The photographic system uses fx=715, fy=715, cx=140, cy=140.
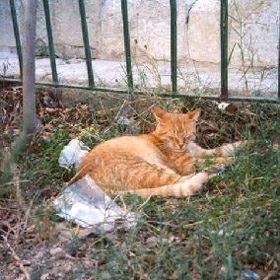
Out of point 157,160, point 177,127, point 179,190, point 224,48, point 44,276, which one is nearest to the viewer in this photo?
point 44,276

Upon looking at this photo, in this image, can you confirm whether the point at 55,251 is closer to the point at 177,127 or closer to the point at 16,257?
the point at 16,257

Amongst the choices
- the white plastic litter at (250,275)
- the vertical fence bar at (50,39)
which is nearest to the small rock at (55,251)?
the white plastic litter at (250,275)

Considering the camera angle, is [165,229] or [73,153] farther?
[73,153]

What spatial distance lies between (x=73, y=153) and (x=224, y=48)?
3.71 feet

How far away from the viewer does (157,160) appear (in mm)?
3992

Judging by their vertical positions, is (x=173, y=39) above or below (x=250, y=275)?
above

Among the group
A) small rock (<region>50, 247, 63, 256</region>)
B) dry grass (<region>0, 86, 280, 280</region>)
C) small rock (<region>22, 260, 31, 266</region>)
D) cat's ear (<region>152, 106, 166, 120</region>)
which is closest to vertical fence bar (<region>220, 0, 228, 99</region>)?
dry grass (<region>0, 86, 280, 280</region>)

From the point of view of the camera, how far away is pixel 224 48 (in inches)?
171

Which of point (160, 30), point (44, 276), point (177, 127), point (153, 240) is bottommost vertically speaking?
point (44, 276)

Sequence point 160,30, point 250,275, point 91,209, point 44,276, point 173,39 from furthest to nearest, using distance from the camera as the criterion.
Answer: point 160,30
point 173,39
point 91,209
point 44,276
point 250,275

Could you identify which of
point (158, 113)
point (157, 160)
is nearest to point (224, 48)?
point (158, 113)

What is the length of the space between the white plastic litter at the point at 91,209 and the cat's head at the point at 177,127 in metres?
0.71

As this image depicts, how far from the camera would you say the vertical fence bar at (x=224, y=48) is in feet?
13.9

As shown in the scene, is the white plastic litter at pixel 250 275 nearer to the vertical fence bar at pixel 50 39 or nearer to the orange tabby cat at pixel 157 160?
the orange tabby cat at pixel 157 160
